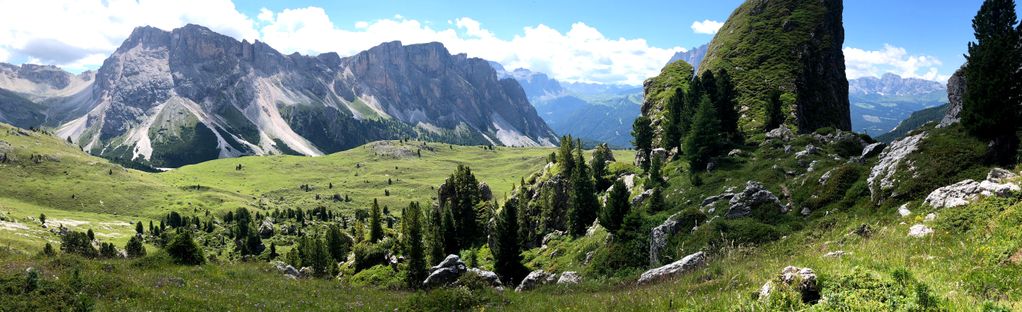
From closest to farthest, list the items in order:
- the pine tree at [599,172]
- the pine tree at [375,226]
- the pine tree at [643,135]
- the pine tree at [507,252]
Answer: the pine tree at [507,252], the pine tree at [643,135], the pine tree at [599,172], the pine tree at [375,226]

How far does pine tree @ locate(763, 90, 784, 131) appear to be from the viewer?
80625 millimetres

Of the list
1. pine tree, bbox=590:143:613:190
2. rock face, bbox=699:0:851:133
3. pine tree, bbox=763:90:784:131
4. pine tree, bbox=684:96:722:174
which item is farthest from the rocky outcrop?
pine tree, bbox=590:143:613:190

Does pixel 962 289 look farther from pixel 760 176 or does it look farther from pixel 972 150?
pixel 760 176

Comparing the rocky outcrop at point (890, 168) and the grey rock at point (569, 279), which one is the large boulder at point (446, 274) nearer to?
the grey rock at point (569, 279)

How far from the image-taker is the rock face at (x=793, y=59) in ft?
318

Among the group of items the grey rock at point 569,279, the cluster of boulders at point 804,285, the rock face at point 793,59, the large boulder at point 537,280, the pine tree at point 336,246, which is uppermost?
the rock face at point 793,59

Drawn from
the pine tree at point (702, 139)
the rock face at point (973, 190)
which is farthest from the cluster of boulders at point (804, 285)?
the pine tree at point (702, 139)

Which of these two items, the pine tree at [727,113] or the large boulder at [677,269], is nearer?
the large boulder at [677,269]

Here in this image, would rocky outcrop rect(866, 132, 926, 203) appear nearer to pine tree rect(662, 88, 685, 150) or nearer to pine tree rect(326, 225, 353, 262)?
pine tree rect(662, 88, 685, 150)

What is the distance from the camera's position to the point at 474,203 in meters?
107

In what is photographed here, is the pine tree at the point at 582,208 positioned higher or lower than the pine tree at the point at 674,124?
lower

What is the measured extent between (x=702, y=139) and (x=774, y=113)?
19904 millimetres

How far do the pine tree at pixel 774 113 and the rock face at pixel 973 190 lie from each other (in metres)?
56.0

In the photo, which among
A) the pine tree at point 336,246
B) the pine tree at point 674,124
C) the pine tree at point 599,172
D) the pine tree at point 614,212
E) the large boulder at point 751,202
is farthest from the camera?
the pine tree at point 336,246
